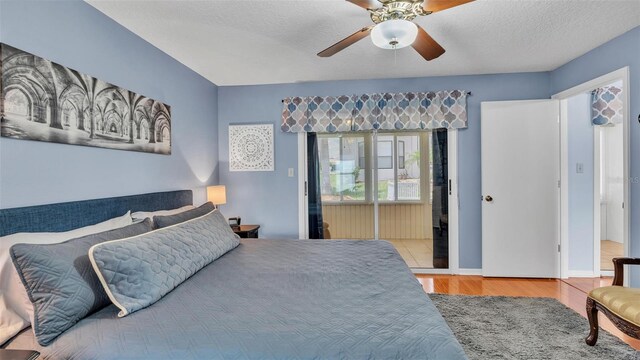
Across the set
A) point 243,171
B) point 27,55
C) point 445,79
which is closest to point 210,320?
point 27,55

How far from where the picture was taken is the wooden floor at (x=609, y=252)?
3.98 meters

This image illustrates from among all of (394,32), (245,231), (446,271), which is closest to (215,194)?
(245,231)

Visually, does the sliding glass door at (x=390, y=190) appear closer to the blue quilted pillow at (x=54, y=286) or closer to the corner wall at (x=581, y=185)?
the corner wall at (x=581, y=185)

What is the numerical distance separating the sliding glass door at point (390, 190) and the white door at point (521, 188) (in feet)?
1.74

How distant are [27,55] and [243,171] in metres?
2.60

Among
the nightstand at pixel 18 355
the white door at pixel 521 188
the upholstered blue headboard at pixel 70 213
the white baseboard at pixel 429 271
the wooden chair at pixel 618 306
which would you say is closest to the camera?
the nightstand at pixel 18 355

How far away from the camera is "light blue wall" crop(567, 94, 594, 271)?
367 centimetres

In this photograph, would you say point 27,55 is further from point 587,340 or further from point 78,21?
point 587,340

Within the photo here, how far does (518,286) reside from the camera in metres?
3.45

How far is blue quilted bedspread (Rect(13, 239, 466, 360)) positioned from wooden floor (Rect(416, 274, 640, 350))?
6.24 feet

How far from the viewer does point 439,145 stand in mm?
3918

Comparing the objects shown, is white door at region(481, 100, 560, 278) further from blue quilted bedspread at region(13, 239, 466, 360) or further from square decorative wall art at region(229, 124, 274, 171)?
square decorative wall art at region(229, 124, 274, 171)

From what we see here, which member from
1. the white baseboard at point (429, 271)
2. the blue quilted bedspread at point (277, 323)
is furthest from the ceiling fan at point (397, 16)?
the white baseboard at point (429, 271)

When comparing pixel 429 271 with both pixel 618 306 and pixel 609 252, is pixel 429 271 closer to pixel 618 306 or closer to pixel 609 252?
pixel 618 306
